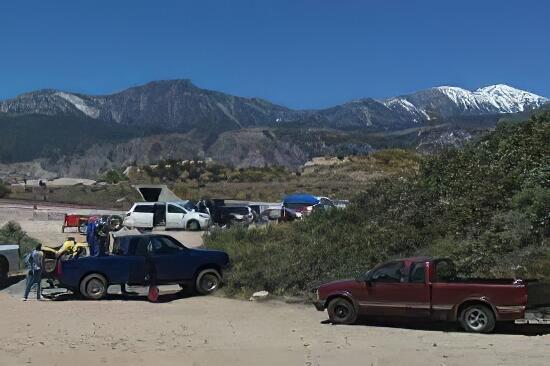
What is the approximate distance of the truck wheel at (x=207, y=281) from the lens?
19.2 meters

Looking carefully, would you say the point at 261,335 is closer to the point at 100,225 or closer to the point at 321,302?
the point at 321,302

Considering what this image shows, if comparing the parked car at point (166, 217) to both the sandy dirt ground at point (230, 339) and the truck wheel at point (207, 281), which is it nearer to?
the truck wheel at point (207, 281)

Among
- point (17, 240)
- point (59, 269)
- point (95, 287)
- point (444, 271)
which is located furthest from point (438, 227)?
point (17, 240)

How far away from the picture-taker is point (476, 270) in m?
16.6

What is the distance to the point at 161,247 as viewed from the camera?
19.1 m

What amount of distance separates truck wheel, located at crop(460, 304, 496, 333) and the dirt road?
26 cm

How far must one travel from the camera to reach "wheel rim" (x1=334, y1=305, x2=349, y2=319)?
14.3m

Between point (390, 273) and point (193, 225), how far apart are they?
25.0m

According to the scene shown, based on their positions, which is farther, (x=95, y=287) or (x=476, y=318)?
(x=95, y=287)

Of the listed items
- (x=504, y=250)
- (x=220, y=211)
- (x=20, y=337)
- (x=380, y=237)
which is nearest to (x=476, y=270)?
(x=504, y=250)

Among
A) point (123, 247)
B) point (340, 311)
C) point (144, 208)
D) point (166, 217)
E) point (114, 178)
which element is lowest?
point (340, 311)

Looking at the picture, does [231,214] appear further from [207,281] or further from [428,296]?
[428,296]

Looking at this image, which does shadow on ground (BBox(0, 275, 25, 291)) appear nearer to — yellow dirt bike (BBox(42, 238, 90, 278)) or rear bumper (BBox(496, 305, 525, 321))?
yellow dirt bike (BBox(42, 238, 90, 278))

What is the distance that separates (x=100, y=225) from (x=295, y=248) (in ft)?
21.1
